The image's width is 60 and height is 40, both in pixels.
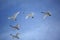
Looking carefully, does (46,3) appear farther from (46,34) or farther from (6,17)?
(6,17)

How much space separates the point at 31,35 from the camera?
57.1 inches

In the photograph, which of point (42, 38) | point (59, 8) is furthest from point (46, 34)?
point (59, 8)

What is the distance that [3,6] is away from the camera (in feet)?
4.97

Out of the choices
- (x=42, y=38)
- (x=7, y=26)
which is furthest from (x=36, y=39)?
(x=7, y=26)

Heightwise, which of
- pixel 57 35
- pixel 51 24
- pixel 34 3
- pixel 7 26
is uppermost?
pixel 34 3

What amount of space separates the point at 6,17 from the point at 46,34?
0.50 meters

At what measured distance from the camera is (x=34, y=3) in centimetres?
147

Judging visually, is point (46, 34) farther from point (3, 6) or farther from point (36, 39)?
point (3, 6)

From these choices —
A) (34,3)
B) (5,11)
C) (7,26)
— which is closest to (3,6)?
(5,11)

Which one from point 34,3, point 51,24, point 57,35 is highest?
point 34,3

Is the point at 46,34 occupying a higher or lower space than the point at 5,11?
lower

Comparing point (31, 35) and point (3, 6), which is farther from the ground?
point (3, 6)

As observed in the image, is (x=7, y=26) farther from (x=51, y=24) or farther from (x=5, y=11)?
(x=51, y=24)

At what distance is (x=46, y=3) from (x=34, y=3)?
14 cm
